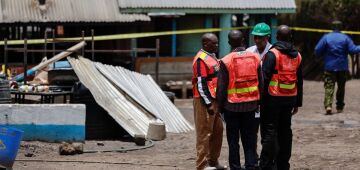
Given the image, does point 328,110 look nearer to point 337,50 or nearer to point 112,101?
point 337,50

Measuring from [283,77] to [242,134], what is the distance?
2.74 ft

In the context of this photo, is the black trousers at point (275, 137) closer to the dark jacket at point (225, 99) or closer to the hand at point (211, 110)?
the dark jacket at point (225, 99)

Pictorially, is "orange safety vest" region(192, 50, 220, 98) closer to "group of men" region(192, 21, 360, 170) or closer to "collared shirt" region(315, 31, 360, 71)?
"group of men" region(192, 21, 360, 170)

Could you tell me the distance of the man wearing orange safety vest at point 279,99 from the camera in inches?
362

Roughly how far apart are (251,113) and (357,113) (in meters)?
9.43

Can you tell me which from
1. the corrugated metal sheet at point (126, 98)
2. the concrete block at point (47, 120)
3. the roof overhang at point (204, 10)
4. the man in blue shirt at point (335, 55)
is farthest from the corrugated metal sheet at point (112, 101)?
the roof overhang at point (204, 10)

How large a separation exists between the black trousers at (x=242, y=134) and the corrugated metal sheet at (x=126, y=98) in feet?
14.0

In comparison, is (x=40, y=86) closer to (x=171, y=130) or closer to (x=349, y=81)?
(x=171, y=130)

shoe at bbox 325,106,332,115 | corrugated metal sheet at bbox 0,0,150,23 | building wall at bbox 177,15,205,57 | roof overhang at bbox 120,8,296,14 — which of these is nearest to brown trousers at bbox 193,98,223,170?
shoe at bbox 325,106,332,115

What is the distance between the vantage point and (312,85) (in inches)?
1115

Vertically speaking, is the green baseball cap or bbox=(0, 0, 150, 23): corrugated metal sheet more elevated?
the green baseball cap

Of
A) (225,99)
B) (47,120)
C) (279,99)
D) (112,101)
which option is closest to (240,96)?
(225,99)

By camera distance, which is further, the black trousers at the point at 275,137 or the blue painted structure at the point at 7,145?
the blue painted structure at the point at 7,145

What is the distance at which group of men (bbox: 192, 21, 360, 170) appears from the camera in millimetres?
8930
